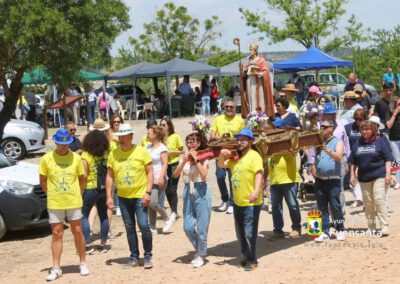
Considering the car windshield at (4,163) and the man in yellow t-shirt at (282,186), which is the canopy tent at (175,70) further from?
the man in yellow t-shirt at (282,186)

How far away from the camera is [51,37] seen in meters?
19.3

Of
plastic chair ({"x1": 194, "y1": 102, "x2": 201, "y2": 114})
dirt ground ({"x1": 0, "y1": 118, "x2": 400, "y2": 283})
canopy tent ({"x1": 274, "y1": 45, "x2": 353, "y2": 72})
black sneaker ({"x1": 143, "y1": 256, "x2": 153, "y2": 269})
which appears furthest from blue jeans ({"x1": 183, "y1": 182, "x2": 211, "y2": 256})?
plastic chair ({"x1": 194, "y1": 102, "x2": 201, "y2": 114})

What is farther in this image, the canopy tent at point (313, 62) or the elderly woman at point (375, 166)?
the canopy tent at point (313, 62)

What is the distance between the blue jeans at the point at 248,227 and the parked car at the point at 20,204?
3.83 metres

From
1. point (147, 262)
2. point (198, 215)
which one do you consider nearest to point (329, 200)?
point (198, 215)

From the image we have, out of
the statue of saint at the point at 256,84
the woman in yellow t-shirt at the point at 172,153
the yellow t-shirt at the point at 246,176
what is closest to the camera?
the yellow t-shirt at the point at 246,176

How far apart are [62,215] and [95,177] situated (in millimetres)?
1389

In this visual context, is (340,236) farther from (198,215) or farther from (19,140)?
(19,140)

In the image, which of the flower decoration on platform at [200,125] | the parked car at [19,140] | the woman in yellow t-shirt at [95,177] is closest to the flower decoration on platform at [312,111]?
the flower decoration on platform at [200,125]

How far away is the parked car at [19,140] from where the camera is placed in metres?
20.4

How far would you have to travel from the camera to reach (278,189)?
393 inches

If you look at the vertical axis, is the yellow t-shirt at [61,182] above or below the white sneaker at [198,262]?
above

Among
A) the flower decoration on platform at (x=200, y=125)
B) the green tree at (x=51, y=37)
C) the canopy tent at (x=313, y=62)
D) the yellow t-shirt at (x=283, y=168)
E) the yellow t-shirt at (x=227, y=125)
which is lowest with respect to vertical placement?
the yellow t-shirt at (x=283, y=168)

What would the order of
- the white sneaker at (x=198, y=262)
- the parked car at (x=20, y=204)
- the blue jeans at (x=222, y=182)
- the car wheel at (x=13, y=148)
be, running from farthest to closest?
the car wheel at (x=13, y=148), the blue jeans at (x=222, y=182), the parked car at (x=20, y=204), the white sneaker at (x=198, y=262)
